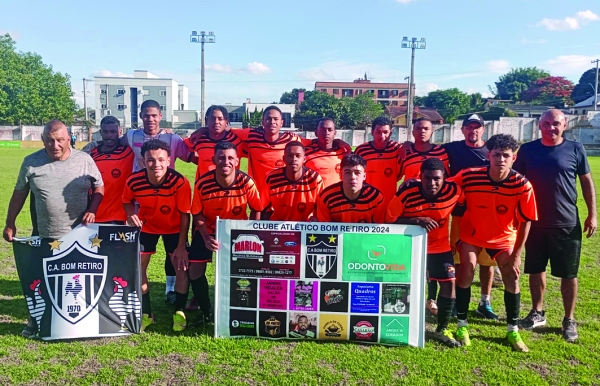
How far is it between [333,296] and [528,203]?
2.09m

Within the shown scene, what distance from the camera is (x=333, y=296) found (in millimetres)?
4473

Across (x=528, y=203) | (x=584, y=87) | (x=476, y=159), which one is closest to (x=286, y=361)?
(x=528, y=203)

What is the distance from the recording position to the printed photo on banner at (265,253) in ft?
14.7

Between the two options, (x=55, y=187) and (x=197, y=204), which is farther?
(x=197, y=204)

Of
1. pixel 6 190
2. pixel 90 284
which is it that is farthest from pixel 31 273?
pixel 6 190

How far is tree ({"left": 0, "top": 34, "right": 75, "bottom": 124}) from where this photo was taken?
61062 millimetres

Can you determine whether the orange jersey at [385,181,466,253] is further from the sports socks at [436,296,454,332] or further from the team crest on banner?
the team crest on banner

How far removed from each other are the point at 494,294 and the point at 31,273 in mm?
5488

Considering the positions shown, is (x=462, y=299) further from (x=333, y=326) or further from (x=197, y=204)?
(x=197, y=204)

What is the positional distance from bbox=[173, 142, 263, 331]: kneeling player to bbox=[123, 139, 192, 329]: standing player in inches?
5.5

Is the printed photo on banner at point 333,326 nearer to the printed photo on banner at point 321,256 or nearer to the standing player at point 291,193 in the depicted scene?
the printed photo on banner at point 321,256

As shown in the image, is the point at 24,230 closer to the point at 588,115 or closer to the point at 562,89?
the point at 588,115

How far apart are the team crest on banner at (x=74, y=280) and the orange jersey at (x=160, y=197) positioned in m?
0.67

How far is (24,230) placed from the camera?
9289 mm
